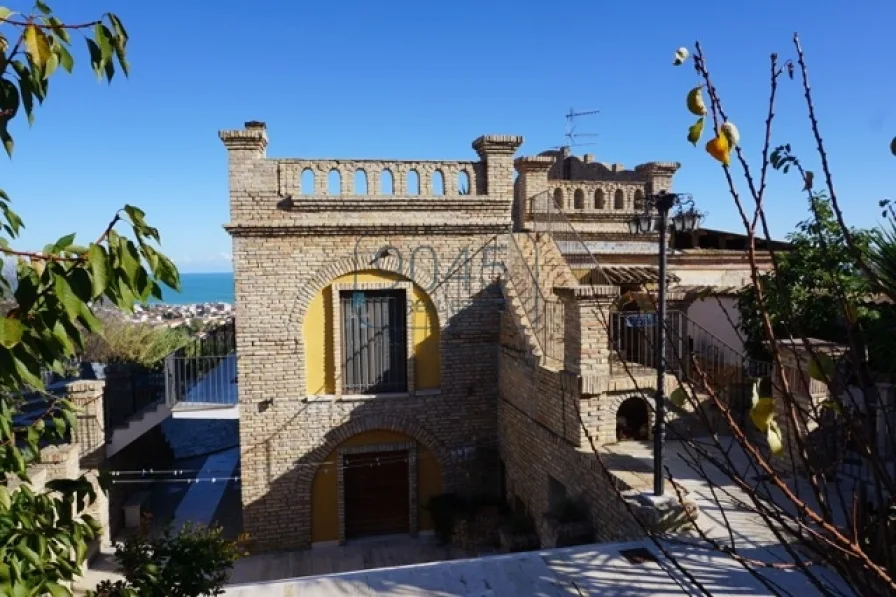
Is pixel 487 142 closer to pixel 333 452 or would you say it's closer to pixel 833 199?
pixel 333 452

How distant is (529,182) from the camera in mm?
12359

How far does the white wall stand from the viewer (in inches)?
446

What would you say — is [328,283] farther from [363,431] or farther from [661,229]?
[661,229]

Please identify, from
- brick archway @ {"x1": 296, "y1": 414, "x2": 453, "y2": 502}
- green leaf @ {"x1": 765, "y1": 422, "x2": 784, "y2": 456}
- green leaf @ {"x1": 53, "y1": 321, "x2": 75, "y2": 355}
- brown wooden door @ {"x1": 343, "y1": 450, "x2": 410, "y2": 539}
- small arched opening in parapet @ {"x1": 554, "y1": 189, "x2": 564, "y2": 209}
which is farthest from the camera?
small arched opening in parapet @ {"x1": 554, "y1": 189, "x2": 564, "y2": 209}

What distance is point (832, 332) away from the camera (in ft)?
29.9

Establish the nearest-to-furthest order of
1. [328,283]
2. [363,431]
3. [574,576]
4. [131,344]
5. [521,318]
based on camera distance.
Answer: [574,576]
[521,318]
[328,283]
[363,431]
[131,344]

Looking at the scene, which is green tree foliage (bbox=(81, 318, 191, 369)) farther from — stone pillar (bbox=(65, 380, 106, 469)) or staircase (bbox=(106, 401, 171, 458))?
stone pillar (bbox=(65, 380, 106, 469))

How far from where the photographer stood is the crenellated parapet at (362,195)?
396 inches

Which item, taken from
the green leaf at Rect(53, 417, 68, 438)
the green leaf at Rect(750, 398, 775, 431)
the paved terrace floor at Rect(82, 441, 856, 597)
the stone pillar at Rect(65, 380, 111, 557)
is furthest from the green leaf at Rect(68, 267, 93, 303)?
the stone pillar at Rect(65, 380, 111, 557)

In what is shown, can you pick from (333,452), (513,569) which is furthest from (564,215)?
(513,569)

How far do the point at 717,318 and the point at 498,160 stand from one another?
5470 mm

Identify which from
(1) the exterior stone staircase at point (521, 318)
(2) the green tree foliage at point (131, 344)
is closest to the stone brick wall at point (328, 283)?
(1) the exterior stone staircase at point (521, 318)

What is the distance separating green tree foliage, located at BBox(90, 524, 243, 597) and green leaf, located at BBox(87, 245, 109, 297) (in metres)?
1.97

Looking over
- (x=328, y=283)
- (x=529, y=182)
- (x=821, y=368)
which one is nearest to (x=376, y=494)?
(x=328, y=283)
